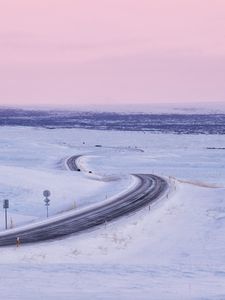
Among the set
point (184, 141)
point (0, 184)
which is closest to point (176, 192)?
point (0, 184)

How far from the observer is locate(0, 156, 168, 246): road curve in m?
32.3

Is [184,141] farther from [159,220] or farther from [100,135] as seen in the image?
[159,220]

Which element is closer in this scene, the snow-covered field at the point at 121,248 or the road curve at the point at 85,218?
the snow-covered field at the point at 121,248

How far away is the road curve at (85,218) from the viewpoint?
106 ft

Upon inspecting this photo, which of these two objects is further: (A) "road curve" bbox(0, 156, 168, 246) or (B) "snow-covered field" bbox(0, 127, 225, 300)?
(A) "road curve" bbox(0, 156, 168, 246)

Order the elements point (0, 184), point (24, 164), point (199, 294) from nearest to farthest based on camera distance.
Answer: point (199, 294)
point (0, 184)
point (24, 164)

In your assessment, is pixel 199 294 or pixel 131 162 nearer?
pixel 199 294

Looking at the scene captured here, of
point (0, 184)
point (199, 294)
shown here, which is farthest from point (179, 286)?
point (0, 184)

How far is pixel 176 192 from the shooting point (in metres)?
50.9

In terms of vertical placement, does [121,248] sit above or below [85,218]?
below

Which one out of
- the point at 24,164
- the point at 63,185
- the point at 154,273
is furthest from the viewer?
the point at 24,164

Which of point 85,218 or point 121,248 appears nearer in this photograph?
point 121,248

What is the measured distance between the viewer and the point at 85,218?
124 feet

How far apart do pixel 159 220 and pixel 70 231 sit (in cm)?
766
